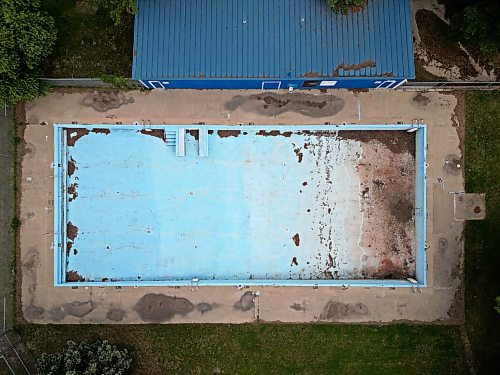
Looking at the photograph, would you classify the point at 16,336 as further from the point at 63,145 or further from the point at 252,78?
the point at 252,78

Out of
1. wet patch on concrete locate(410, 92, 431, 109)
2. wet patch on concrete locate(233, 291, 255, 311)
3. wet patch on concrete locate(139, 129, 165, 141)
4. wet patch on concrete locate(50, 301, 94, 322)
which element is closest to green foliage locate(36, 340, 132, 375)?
wet patch on concrete locate(50, 301, 94, 322)

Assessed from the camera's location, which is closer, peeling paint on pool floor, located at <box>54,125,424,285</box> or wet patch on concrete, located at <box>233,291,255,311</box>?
wet patch on concrete, located at <box>233,291,255,311</box>

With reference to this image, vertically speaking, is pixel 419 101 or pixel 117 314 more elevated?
pixel 419 101

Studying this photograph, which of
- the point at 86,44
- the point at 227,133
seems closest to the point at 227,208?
the point at 227,133

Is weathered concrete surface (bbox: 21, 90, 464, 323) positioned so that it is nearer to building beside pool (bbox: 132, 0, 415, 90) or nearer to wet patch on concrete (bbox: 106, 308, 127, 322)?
wet patch on concrete (bbox: 106, 308, 127, 322)

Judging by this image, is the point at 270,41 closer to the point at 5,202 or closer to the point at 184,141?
the point at 184,141

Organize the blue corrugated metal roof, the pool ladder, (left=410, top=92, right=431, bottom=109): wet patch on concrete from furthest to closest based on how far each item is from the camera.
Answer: (left=410, top=92, right=431, bottom=109): wet patch on concrete → the pool ladder → the blue corrugated metal roof
